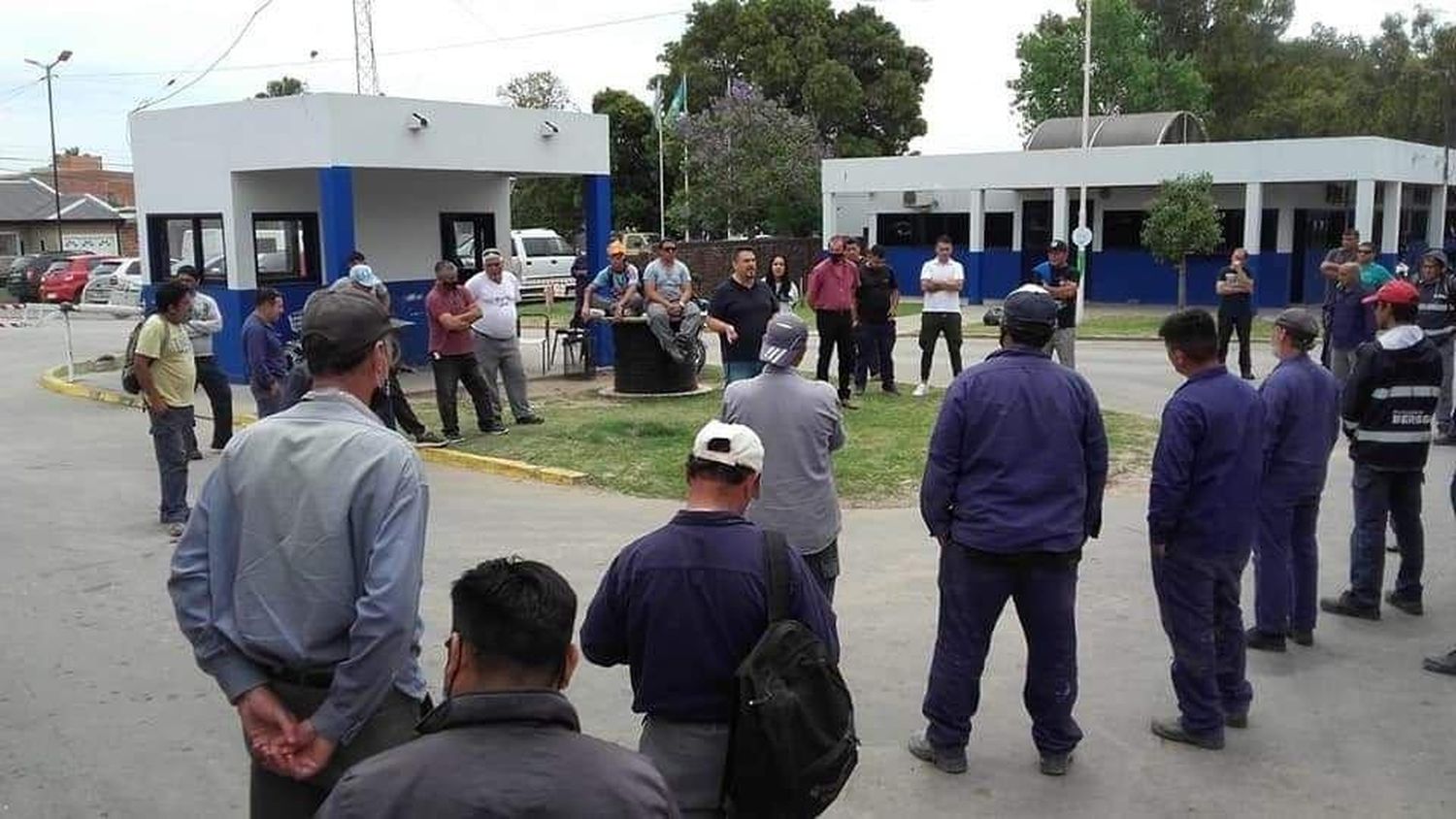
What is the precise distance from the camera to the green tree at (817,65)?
49.4 meters

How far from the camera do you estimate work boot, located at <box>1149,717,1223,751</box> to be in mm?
5188

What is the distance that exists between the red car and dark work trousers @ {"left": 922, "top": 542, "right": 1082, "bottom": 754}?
3960 centimetres

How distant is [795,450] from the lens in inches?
199

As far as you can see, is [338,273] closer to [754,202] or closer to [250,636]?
[250,636]

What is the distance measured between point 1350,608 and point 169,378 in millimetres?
7642

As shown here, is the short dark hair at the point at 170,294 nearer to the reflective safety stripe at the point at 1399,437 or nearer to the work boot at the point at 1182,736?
the work boot at the point at 1182,736

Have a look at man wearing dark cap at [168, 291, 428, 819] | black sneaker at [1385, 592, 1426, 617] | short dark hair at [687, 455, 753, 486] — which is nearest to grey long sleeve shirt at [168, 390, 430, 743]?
man wearing dark cap at [168, 291, 428, 819]

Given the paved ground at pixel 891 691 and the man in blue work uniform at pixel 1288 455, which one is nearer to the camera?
the paved ground at pixel 891 691

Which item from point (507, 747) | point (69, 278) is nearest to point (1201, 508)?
point (507, 747)

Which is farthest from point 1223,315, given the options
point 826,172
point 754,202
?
point 754,202

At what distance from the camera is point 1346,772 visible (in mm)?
4973

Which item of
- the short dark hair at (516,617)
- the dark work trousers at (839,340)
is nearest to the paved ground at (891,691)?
the short dark hair at (516,617)

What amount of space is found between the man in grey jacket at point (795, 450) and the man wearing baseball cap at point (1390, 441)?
128 inches

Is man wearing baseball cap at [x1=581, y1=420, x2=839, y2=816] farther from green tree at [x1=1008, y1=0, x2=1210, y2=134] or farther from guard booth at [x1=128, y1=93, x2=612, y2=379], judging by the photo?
green tree at [x1=1008, y1=0, x2=1210, y2=134]
